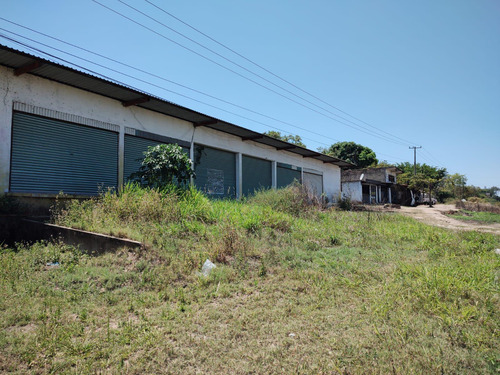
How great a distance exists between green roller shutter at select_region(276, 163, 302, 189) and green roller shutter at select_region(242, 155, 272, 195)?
0.86 m

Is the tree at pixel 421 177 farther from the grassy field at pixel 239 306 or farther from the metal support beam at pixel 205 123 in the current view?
the grassy field at pixel 239 306

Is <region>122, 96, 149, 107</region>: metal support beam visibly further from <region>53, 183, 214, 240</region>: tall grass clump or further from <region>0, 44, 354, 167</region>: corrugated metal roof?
<region>53, 183, 214, 240</region>: tall grass clump

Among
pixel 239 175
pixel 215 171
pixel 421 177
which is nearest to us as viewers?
pixel 215 171

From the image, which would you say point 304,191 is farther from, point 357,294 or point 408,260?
point 357,294

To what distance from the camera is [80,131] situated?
29.2ft

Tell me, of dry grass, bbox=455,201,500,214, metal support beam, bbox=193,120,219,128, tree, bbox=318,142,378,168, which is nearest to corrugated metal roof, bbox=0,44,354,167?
metal support beam, bbox=193,120,219,128

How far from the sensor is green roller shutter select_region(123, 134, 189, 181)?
9.98 m

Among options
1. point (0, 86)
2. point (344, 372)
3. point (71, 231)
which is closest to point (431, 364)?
point (344, 372)

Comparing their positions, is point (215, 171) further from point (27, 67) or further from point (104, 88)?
point (27, 67)

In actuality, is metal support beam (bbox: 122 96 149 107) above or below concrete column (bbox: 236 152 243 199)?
above

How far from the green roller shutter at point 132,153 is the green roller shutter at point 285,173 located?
8.86 meters

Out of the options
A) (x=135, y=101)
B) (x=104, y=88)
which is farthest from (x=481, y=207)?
(x=104, y=88)

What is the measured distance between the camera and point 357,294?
3895mm

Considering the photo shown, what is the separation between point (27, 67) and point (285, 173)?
44.3 feet
